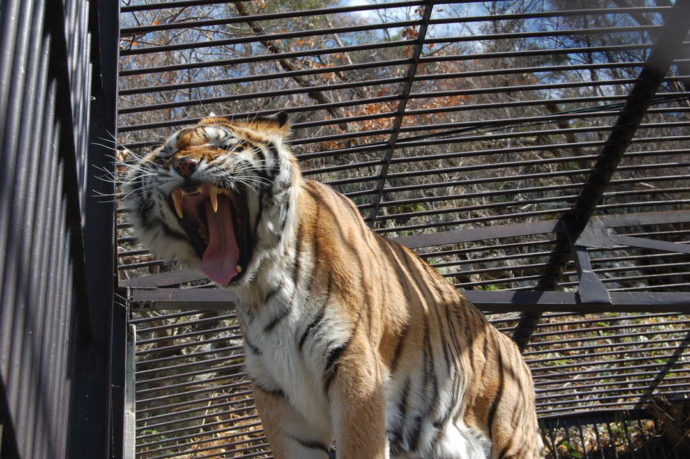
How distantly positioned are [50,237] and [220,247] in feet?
4.83

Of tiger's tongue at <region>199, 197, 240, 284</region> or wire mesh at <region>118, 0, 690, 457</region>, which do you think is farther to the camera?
wire mesh at <region>118, 0, 690, 457</region>

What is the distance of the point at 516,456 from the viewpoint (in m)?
4.54

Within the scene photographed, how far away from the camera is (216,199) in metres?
3.36

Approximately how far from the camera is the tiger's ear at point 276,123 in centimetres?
372

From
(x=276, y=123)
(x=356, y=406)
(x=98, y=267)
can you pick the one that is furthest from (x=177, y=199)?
(x=356, y=406)

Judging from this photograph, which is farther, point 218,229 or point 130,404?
point 130,404

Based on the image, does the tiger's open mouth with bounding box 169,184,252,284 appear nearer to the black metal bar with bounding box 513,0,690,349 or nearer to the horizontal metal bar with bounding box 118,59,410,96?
the horizontal metal bar with bounding box 118,59,410,96

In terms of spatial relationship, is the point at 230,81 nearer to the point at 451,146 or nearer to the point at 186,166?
the point at 186,166

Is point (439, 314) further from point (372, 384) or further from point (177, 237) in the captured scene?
point (177, 237)

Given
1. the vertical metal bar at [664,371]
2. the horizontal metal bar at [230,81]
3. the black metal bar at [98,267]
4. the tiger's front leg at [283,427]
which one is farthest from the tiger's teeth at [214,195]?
the vertical metal bar at [664,371]

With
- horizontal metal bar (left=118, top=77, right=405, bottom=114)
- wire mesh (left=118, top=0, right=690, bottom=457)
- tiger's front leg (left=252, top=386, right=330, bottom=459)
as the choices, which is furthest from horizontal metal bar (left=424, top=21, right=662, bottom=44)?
tiger's front leg (left=252, top=386, right=330, bottom=459)

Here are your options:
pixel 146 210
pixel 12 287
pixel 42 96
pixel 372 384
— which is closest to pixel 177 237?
pixel 146 210

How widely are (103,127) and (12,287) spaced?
246 centimetres

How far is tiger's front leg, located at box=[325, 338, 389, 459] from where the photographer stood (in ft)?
11.1
